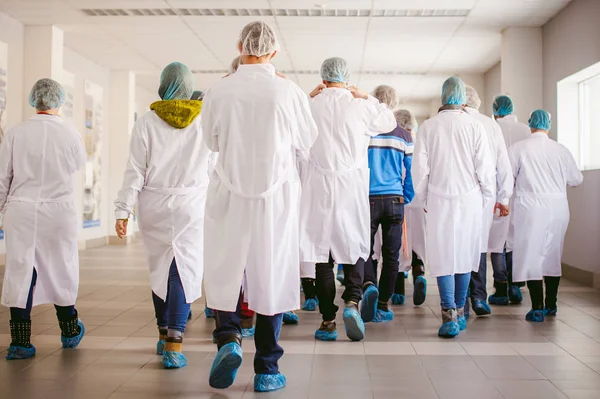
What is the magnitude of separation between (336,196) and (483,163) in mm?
1052

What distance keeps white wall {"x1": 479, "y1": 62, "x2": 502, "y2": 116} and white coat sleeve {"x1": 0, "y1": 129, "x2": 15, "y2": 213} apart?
10.3m

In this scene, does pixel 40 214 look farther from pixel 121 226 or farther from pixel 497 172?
pixel 497 172

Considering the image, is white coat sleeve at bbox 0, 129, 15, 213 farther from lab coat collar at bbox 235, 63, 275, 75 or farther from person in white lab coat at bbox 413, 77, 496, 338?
person in white lab coat at bbox 413, 77, 496, 338

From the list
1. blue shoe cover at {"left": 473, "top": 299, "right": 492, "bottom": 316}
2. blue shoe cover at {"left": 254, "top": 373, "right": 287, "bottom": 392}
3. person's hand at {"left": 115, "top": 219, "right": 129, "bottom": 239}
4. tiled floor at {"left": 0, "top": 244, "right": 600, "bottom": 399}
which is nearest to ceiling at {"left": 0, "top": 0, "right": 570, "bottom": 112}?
blue shoe cover at {"left": 473, "top": 299, "right": 492, "bottom": 316}

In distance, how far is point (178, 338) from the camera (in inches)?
153

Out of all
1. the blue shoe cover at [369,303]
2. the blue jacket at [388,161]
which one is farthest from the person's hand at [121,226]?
the blue jacket at [388,161]

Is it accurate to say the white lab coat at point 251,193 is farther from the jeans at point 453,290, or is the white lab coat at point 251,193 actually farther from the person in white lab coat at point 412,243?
the person in white lab coat at point 412,243

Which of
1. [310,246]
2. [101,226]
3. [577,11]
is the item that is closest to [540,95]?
[577,11]

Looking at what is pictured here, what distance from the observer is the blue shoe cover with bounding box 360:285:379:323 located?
5.02 m

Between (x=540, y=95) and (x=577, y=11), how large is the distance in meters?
1.61

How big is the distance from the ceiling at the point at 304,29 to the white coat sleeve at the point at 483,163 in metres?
4.06

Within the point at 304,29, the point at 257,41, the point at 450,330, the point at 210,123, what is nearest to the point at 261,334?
the point at 210,123

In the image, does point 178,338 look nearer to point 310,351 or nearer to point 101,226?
point 310,351

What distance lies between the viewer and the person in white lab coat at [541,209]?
5.56 metres
